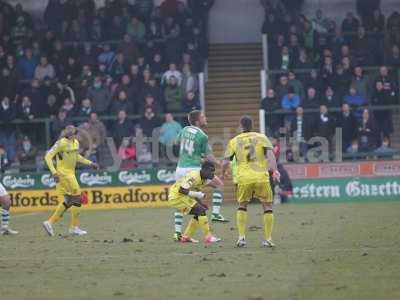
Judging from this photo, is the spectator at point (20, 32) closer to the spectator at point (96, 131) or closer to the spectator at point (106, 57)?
the spectator at point (106, 57)

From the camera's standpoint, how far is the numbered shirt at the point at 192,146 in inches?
745

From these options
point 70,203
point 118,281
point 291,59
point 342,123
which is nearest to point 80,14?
point 291,59

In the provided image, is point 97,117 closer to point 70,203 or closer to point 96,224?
point 96,224

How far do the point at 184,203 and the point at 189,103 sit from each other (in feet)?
48.0

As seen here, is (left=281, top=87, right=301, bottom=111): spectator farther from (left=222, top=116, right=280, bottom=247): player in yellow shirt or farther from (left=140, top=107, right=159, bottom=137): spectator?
(left=222, top=116, right=280, bottom=247): player in yellow shirt

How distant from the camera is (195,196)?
17562 millimetres

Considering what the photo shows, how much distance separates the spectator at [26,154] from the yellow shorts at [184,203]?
1484 centimetres

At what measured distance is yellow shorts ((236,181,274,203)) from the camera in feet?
54.7

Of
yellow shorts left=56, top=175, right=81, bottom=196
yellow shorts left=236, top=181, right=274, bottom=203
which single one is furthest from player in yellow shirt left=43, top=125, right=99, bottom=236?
yellow shorts left=236, top=181, right=274, bottom=203

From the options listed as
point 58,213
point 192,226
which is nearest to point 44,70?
point 58,213

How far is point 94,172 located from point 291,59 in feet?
23.1

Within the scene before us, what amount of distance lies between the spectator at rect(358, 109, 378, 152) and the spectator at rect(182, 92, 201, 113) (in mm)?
4853

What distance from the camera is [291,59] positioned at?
108 ft

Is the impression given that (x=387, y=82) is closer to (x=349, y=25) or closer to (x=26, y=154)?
(x=349, y=25)
